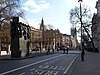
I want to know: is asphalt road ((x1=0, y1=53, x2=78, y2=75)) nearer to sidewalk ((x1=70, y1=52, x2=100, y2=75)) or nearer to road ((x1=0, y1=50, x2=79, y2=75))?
road ((x1=0, y1=50, x2=79, y2=75))

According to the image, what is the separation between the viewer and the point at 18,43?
4816cm

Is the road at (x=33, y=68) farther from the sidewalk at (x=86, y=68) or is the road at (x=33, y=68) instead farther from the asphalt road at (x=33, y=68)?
the sidewalk at (x=86, y=68)

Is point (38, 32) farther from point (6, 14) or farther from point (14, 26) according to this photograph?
point (14, 26)

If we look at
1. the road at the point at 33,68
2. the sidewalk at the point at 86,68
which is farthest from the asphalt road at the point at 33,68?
the sidewalk at the point at 86,68

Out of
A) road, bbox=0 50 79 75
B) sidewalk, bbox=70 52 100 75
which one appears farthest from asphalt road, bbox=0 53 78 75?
sidewalk, bbox=70 52 100 75

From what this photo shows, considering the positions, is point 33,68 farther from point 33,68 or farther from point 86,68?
point 86,68

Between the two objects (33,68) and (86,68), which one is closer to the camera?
(86,68)

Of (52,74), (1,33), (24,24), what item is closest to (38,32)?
(1,33)

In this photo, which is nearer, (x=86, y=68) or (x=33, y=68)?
(x=86, y=68)

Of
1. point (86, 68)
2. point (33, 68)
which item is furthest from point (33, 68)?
point (86, 68)

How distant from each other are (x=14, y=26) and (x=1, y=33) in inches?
789

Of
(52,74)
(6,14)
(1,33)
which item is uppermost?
(6,14)

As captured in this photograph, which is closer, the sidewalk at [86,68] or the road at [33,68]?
the sidewalk at [86,68]

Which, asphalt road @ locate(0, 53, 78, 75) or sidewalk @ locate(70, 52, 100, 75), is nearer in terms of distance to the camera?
sidewalk @ locate(70, 52, 100, 75)
